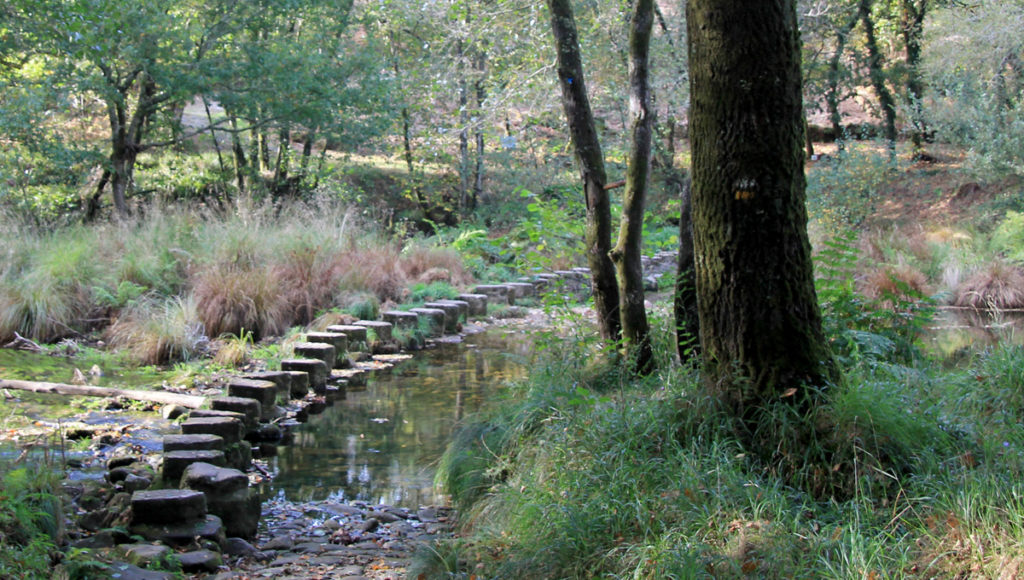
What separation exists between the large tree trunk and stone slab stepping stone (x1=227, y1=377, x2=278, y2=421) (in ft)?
8.78

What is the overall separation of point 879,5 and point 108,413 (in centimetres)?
2187

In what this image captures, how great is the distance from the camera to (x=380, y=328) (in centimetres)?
910

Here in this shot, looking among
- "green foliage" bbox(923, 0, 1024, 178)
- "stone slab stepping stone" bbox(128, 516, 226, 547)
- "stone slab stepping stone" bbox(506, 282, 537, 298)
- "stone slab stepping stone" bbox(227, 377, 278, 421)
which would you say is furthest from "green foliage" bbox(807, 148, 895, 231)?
"stone slab stepping stone" bbox(128, 516, 226, 547)

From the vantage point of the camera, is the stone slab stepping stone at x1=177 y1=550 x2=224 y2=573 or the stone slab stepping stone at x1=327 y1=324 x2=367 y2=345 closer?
the stone slab stepping stone at x1=177 y1=550 x2=224 y2=573

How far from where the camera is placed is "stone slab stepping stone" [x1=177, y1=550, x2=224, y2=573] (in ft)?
11.4

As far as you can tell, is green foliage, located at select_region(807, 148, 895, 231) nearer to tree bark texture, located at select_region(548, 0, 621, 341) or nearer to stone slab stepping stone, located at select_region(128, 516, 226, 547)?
tree bark texture, located at select_region(548, 0, 621, 341)

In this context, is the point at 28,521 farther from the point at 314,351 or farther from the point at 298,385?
the point at 314,351

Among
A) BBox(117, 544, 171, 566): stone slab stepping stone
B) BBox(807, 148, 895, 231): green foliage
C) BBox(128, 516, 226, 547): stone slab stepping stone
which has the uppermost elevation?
BBox(807, 148, 895, 231): green foliage

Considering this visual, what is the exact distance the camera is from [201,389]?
6809 millimetres

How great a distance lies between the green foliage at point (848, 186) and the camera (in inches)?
A: 614

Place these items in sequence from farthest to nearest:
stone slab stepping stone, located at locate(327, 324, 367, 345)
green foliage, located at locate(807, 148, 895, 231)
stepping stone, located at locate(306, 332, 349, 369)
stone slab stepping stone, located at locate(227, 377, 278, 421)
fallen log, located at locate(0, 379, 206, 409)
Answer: green foliage, located at locate(807, 148, 895, 231) < stone slab stepping stone, located at locate(327, 324, 367, 345) < stepping stone, located at locate(306, 332, 349, 369) < fallen log, located at locate(0, 379, 206, 409) < stone slab stepping stone, located at locate(227, 377, 278, 421)

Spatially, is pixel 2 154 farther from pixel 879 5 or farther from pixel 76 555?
pixel 879 5

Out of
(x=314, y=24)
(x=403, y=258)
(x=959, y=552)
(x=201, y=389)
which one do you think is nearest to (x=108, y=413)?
(x=201, y=389)

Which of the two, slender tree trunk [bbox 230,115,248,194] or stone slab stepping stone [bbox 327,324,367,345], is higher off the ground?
slender tree trunk [bbox 230,115,248,194]
